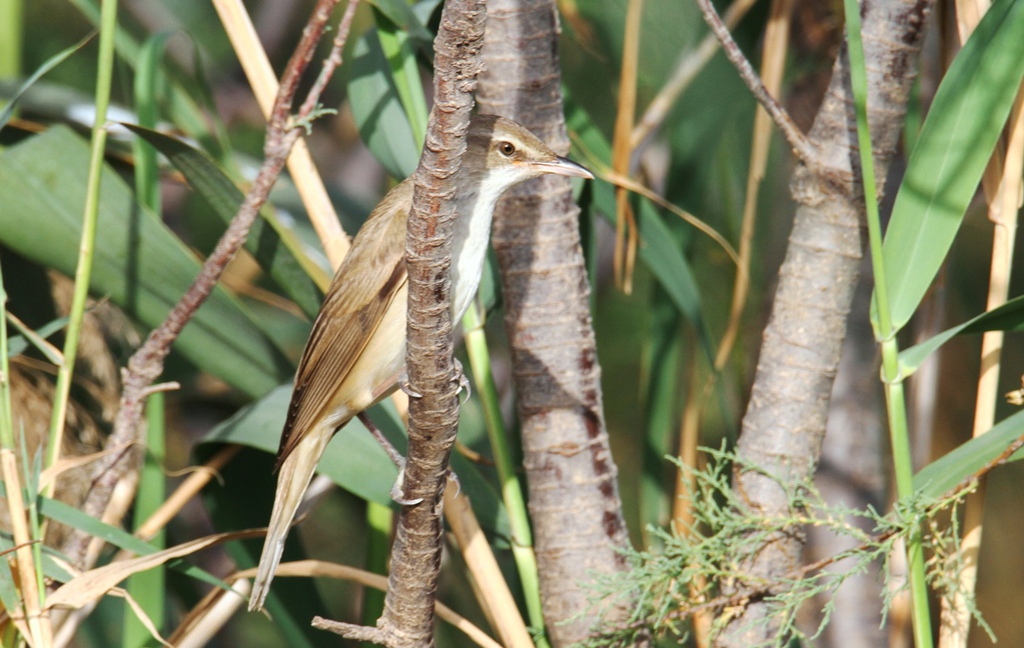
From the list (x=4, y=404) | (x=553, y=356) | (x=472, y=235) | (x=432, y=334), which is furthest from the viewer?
(x=553, y=356)

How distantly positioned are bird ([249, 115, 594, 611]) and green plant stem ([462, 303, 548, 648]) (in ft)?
0.52

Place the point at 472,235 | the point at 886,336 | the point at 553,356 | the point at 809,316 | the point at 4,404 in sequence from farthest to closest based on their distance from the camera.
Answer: the point at 553,356
the point at 809,316
the point at 472,235
the point at 4,404
the point at 886,336

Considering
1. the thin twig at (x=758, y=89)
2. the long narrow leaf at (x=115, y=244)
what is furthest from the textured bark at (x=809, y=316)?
the long narrow leaf at (x=115, y=244)

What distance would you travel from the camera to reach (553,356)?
202cm

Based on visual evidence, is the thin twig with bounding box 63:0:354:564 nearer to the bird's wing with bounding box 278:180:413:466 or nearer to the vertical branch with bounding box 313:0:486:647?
the bird's wing with bounding box 278:180:413:466

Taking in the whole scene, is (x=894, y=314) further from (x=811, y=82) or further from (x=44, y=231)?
(x=44, y=231)

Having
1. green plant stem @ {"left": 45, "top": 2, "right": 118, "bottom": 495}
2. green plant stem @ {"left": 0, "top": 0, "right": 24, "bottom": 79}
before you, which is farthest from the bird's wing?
green plant stem @ {"left": 0, "top": 0, "right": 24, "bottom": 79}

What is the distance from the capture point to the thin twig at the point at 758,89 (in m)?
1.69

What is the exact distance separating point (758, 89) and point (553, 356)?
2.19 feet

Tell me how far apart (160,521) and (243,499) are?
23 cm

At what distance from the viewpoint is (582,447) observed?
79.7 inches

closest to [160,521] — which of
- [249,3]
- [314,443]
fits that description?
[314,443]

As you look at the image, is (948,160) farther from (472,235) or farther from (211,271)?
(211,271)

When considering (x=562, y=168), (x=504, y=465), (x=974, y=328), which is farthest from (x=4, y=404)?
(x=974, y=328)
